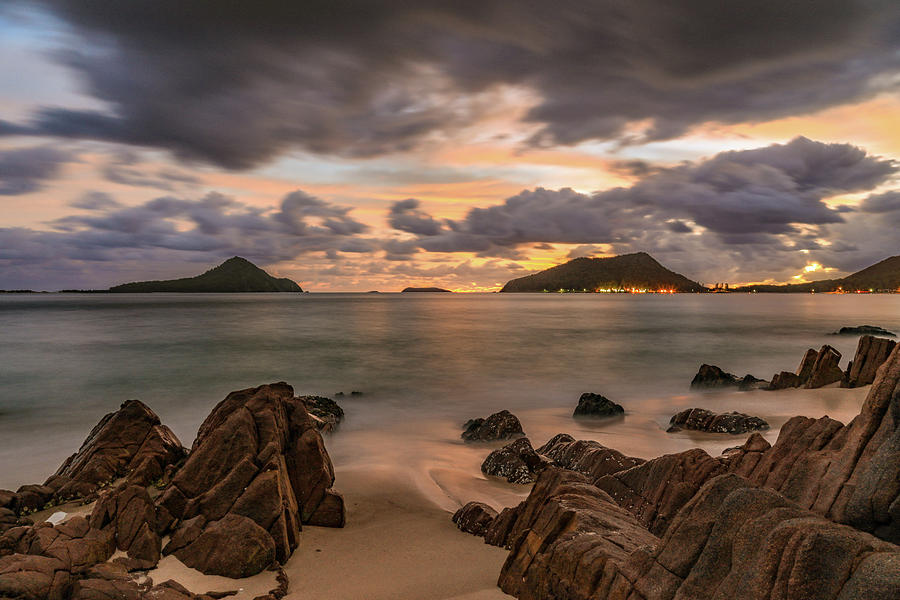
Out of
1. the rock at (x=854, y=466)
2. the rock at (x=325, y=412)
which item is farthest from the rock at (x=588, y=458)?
the rock at (x=325, y=412)

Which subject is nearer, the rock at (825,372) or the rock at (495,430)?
the rock at (495,430)

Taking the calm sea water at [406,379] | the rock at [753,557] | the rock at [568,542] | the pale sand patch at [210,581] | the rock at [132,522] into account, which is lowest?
the calm sea water at [406,379]

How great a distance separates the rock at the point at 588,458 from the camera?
38.0ft

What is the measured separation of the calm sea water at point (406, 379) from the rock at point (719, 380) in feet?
3.72

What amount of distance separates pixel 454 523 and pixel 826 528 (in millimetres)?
7156

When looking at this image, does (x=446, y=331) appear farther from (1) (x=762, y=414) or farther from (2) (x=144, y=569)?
(2) (x=144, y=569)

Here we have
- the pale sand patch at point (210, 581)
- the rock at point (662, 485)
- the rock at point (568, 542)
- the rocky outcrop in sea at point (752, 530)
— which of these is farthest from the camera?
the rock at point (662, 485)

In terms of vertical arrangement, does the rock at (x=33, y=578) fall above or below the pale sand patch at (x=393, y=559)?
above

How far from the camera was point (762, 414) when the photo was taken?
19406 mm

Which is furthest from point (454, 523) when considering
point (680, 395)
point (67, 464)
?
point (680, 395)

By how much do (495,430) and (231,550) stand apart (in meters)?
11.4

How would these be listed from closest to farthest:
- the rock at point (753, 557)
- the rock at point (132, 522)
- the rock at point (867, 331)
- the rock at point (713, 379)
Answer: the rock at point (753, 557) < the rock at point (132, 522) < the rock at point (713, 379) < the rock at point (867, 331)

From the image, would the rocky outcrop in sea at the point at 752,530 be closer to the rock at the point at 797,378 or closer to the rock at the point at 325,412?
the rock at the point at 325,412

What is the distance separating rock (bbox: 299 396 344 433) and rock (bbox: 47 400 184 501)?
759 cm
